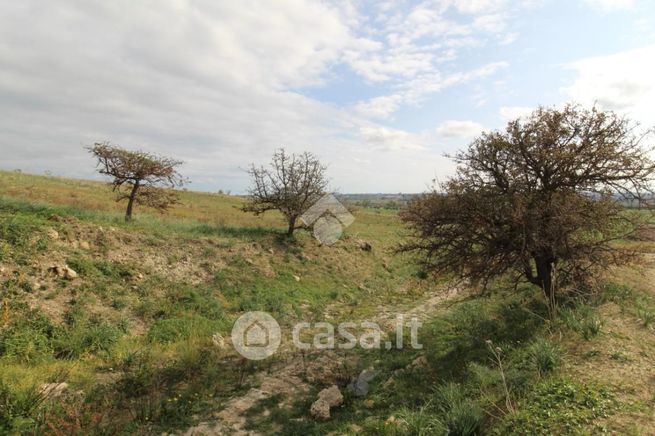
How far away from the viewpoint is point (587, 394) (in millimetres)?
5172

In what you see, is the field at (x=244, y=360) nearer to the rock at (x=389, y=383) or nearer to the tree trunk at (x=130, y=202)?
the rock at (x=389, y=383)

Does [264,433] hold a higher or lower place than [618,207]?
lower

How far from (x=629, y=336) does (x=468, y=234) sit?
141 inches

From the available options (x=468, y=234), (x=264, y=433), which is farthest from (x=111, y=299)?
(x=468, y=234)

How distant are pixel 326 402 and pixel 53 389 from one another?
4.94 m

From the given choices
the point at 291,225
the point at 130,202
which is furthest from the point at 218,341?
the point at 291,225

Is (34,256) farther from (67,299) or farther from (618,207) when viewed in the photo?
(618,207)

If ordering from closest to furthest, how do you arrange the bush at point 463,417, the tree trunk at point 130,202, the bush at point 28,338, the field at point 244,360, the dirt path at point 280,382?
the bush at point 463,417
the field at point 244,360
the dirt path at point 280,382
the bush at point 28,338
the tree trunk at point 130,202

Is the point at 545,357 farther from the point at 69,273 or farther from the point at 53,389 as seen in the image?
the point at 69,273
